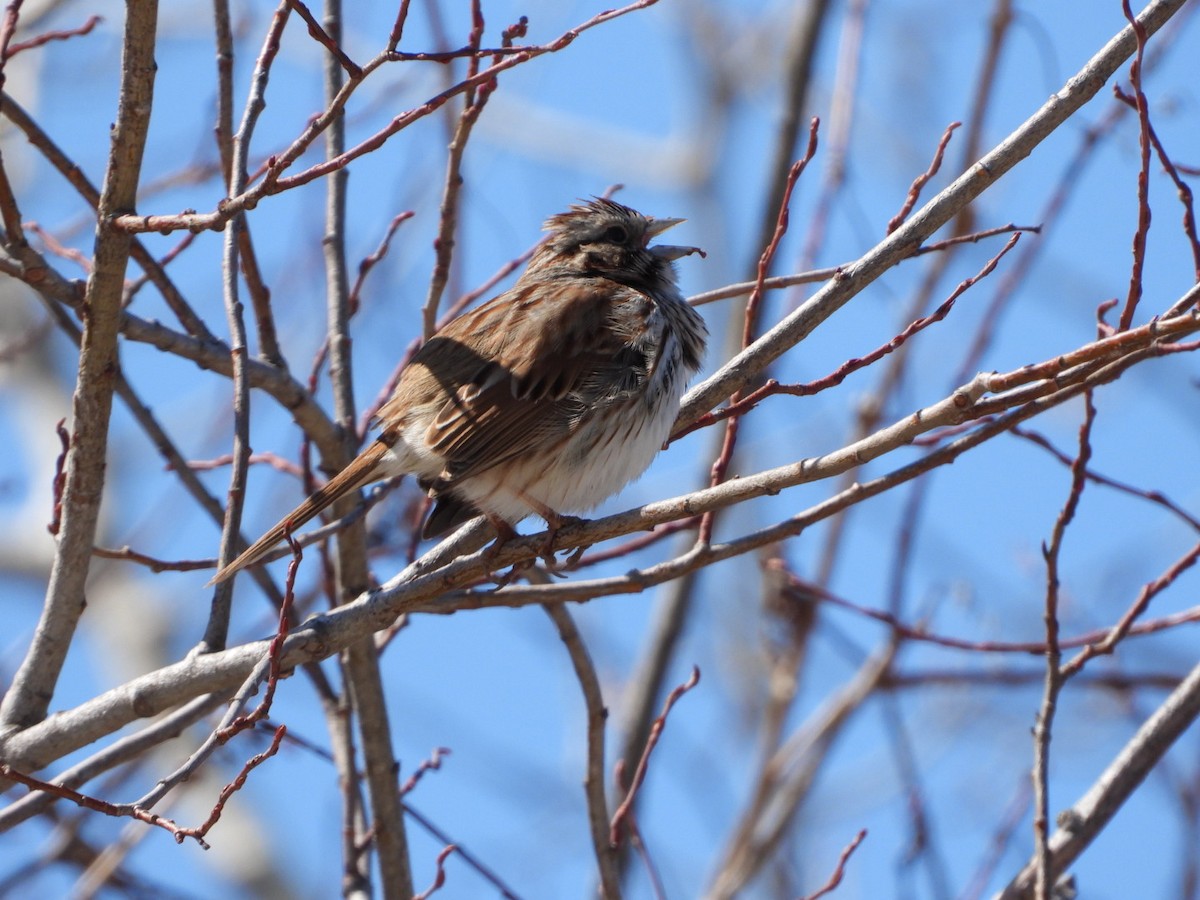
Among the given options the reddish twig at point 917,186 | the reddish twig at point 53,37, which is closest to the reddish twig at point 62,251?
the reddish twig at point 53,37

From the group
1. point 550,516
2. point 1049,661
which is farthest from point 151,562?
point 1049,661

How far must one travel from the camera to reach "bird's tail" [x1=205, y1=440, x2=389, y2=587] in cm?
342

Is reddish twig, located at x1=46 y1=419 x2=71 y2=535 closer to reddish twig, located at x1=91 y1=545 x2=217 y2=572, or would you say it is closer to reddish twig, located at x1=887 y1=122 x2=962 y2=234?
reddish twig, located at x1=91 y1=545 x2=217 y2=572

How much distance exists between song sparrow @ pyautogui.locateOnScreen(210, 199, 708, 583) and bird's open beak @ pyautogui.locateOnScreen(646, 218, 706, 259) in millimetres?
248

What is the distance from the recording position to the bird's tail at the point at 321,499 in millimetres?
3420

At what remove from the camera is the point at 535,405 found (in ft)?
13.9

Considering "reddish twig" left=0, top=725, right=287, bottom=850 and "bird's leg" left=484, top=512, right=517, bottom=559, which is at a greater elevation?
"bird's leg" left=484, top=512, right=517, bottom=559

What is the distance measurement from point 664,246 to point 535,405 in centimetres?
99

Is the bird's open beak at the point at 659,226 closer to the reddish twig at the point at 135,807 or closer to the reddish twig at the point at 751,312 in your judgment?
the reddish twig at the point at 751,312

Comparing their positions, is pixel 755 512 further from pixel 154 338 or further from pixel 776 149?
pixel 154 338

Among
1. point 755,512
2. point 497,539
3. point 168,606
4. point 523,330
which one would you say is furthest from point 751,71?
point 497,539

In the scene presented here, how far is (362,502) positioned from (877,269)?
155cm

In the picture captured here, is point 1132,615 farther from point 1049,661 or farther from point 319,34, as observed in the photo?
point 319,34

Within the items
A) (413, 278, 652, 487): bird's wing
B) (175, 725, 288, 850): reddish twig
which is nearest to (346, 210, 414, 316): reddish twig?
(413, 278, 652, 487): bird's wing
